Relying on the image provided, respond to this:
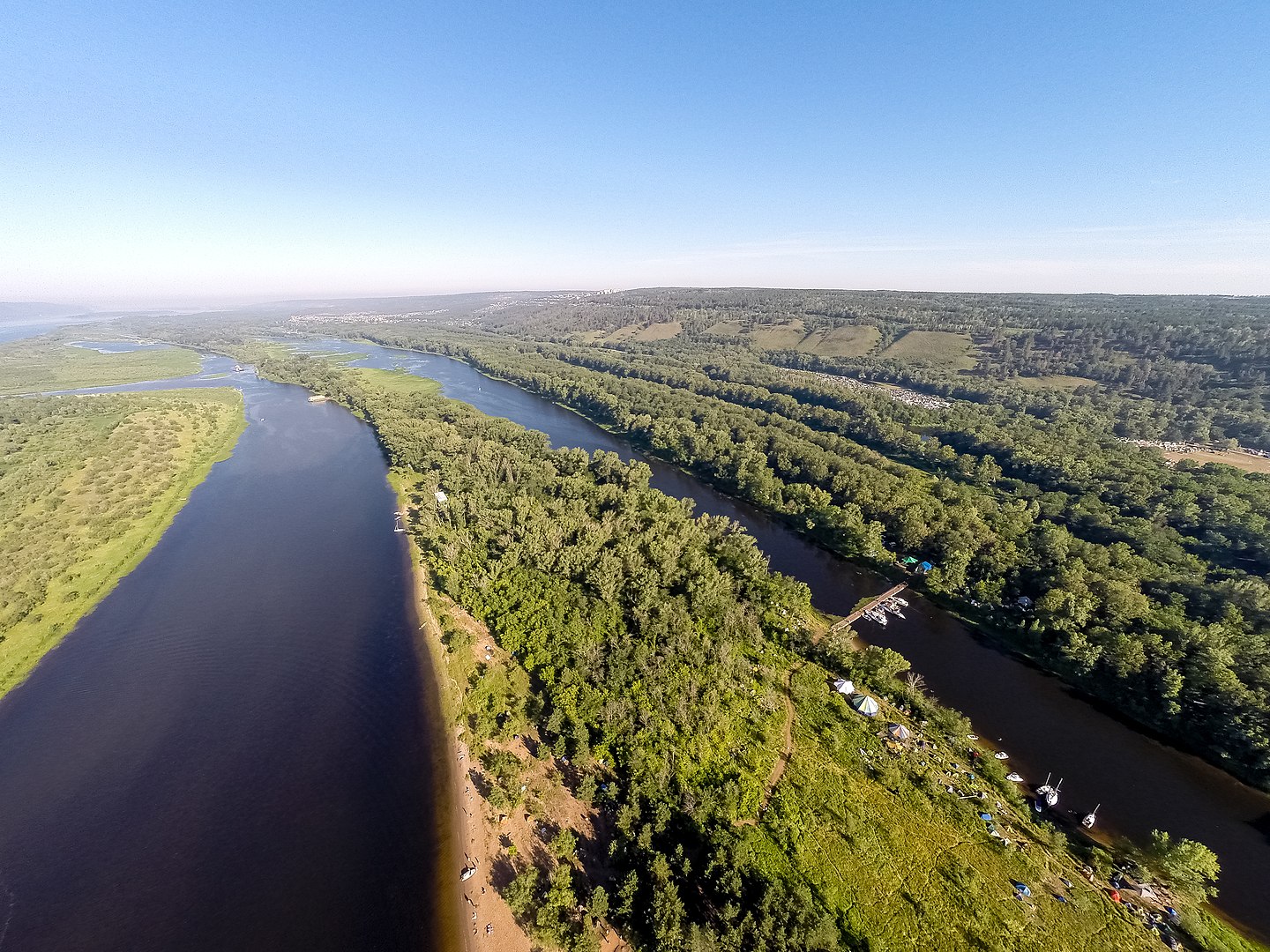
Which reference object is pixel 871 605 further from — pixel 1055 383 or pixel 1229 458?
pixel 1055 383

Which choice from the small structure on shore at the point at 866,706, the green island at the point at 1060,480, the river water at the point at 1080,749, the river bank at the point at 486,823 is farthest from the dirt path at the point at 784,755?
the green island at the point at 1060,480

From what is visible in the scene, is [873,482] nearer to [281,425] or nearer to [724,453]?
[724,453]

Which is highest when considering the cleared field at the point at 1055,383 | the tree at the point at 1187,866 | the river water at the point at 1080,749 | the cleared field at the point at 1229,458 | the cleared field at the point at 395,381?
the cleared field at the point at 395,381

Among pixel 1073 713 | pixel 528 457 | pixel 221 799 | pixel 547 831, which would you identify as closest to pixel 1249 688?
pixel 1073 713

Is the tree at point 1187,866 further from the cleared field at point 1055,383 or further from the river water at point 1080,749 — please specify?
the cleared field at point 1055,383

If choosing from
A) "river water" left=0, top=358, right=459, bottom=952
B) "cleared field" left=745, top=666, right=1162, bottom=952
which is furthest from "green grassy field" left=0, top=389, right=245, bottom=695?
"cleared field" left=745, top=666, right=1162, bottom=952
